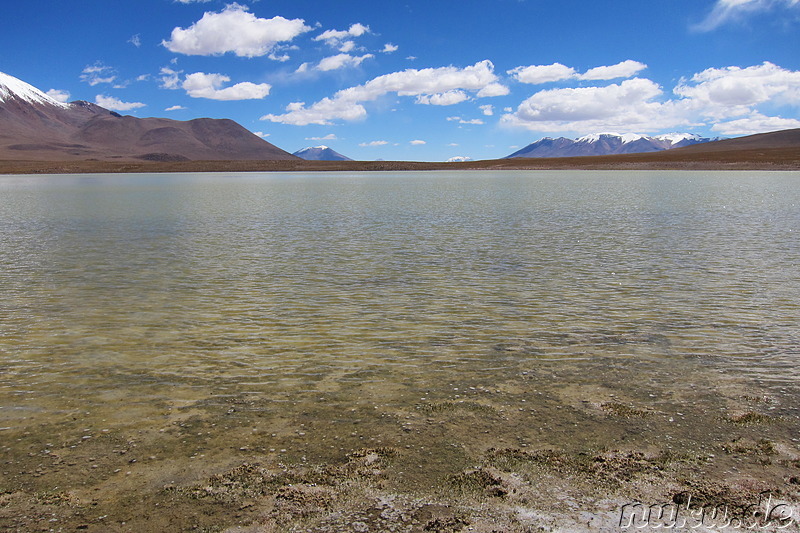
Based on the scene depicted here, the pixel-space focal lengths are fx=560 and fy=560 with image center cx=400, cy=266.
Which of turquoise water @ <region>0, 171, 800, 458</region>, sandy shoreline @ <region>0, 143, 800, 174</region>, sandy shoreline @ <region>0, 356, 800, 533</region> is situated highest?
sandy shoreline @ <region>0, 143, 800, 174</region>

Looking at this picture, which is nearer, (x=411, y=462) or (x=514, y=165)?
(x=411, y=462)

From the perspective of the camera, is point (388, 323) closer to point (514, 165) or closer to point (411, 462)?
point (411, 462)

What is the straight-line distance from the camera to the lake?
5.60 metres

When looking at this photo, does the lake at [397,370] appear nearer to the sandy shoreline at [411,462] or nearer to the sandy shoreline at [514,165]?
the sandy shoreline at [411,462]

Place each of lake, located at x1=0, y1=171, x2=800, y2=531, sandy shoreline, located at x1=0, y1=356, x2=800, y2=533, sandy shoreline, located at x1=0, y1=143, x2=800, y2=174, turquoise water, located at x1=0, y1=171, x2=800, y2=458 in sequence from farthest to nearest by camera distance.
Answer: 1. sandy shoreline, located at x1=0, y1=143, x2=800, y2=174
2. turquoise water, located at x1=0, y1=171, x2=800, y2=458
3. lake, located at x1=0, y1=171, x2=800, y2=531
4. sandy shoreline, located at x1=0, y1=356, x2=800, y2=533

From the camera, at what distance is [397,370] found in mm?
8375

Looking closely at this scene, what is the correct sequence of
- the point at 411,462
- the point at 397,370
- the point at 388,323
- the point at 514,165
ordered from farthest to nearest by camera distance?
the point at 514,165, the point at 388,323, the point at 397,370, the point at 411,462

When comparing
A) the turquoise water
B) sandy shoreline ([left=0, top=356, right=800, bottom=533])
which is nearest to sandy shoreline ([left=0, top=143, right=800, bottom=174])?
the turquoise water

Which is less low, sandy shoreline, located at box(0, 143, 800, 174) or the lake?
sandy shoreline, located at box(0, 143, 800, 174)

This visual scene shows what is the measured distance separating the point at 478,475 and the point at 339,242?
16.7m

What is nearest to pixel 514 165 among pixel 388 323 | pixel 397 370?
pixel 388 323

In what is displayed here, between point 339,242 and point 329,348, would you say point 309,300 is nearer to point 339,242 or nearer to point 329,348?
point 329,348

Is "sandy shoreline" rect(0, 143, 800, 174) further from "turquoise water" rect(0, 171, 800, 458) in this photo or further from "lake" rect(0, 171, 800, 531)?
"lake" rect(0, 171, 800, 531)

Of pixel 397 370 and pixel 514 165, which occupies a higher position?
pixel 514 165
